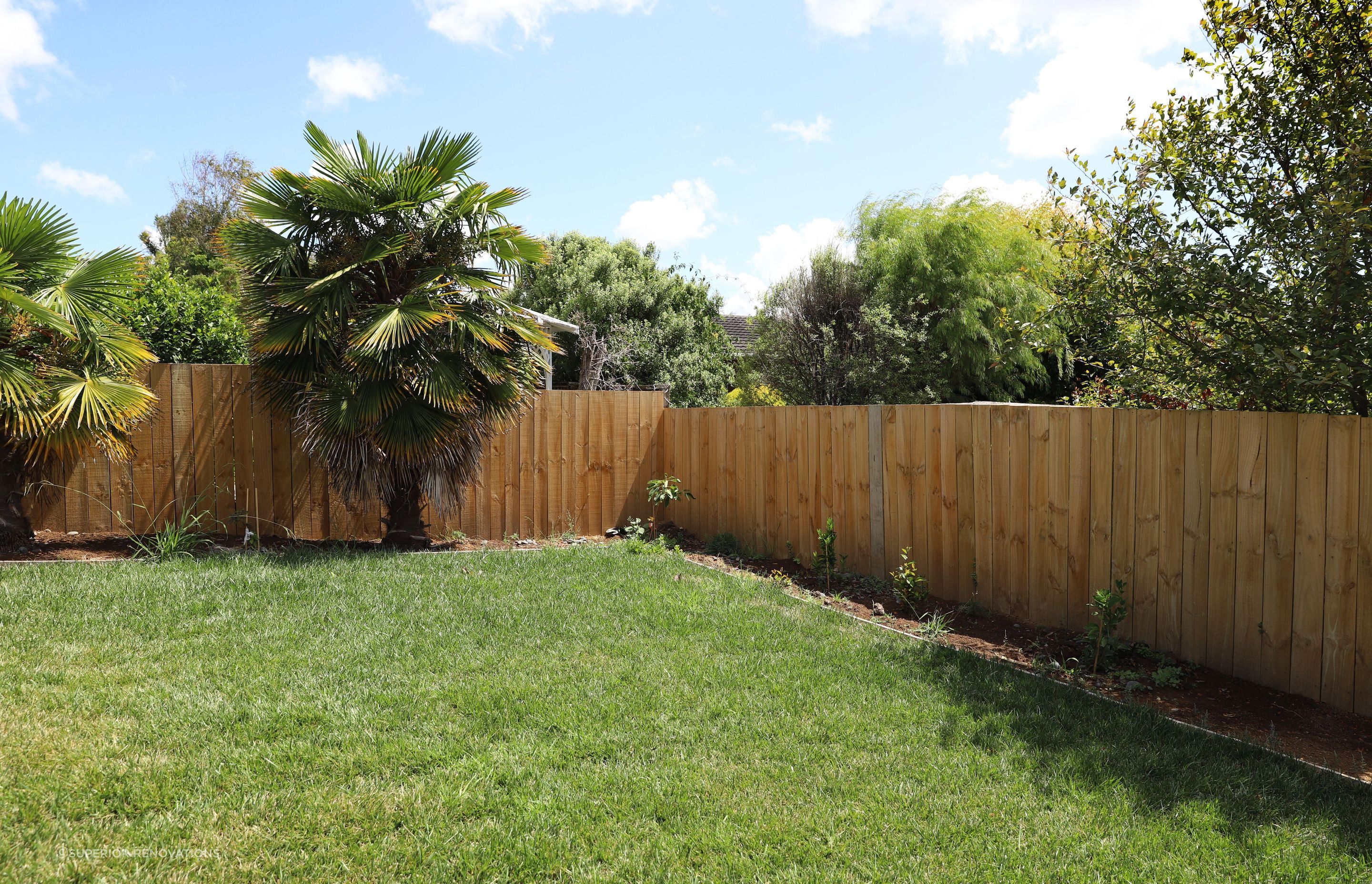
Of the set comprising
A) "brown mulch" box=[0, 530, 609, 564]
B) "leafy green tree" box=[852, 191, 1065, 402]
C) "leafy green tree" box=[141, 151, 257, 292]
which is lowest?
"brown mulch" box=[0, 530, 609, 564]

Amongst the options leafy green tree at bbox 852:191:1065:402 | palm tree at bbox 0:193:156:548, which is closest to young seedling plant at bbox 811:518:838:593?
palm tree at bbox 0:193:156:548

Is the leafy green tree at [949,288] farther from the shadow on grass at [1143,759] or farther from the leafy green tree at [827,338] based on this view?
the shadow on grass at [1143,759]

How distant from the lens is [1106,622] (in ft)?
15.2

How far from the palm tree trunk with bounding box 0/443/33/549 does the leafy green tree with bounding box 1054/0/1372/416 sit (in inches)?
324

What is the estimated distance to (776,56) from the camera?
30.8ft

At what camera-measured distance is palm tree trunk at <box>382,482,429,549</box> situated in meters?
7.59

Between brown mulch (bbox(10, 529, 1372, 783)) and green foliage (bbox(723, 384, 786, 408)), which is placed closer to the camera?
brown mulch (bbox(10, 529, 1372, 783))

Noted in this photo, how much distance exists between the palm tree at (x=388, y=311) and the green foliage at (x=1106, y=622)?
16.3 feet

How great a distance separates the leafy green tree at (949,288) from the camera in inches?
647

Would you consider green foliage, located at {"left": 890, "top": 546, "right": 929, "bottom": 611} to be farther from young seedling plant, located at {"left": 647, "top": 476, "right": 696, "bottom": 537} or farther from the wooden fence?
the wooden fence

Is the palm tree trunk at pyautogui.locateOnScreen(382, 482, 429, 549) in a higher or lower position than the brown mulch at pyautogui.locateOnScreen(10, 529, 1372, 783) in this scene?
higher

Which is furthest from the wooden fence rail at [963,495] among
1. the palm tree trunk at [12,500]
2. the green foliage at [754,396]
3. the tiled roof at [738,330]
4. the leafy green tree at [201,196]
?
the leafy green tree at [201,196]

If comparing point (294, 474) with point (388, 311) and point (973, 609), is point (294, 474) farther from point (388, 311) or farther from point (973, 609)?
point (973, 609)

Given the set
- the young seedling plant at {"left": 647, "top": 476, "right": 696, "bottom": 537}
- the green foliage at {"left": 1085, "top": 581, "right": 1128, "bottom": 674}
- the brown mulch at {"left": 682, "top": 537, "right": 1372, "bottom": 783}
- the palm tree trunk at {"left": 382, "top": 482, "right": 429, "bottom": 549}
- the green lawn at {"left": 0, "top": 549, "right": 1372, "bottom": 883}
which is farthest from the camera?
the young seedling plant at {"left": 647, "top": 476, "right": 696, "bottom": 537}
